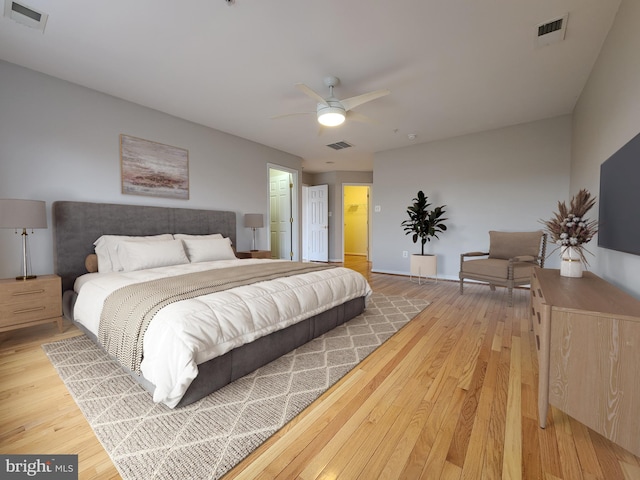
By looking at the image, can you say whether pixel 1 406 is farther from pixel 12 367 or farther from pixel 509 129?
pixel 509 129

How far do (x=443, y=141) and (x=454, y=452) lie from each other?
5163 mm

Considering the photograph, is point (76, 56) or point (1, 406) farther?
point (76, 56)

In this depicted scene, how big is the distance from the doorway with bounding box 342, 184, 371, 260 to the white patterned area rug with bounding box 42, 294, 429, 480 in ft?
23.3

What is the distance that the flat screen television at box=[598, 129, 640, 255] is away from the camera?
1653 millimetres

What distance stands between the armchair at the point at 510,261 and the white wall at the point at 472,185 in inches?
25.4

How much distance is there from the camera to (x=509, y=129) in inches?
181

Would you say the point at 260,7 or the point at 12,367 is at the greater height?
the point at 260,7

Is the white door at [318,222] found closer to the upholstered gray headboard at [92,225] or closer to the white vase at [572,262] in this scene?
the upholstered gray headboard at [92,225]

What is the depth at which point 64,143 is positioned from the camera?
3062 millimetres

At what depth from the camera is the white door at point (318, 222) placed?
7.88 m

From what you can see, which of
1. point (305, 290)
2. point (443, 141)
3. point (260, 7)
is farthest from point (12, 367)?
point (443, 141)

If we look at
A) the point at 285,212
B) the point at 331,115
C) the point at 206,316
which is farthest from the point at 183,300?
the point at 285,212

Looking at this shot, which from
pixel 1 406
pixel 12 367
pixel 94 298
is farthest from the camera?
pixel 94 298

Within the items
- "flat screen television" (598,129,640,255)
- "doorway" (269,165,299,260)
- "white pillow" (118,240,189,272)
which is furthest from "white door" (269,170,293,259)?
"flat screen television" (598,129,640,255)
